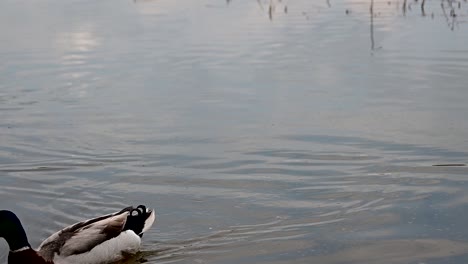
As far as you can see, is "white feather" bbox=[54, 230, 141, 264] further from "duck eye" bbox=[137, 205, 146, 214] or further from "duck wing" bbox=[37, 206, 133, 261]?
"duck eye" bbox=[137, 205, 146, 214]

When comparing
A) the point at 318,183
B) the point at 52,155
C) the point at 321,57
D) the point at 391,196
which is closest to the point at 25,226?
the point at 52,155

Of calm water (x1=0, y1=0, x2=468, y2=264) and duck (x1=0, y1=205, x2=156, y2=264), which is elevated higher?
duck (x1=0, y1=205, x2=156, y2=264)

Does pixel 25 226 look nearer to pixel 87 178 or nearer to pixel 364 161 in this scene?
pixel 87 178

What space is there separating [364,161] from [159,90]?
13.6 ft

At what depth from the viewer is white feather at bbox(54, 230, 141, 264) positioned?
718 cm

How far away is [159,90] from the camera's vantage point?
41.3 ft

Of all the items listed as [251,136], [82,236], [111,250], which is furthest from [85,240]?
[251,136]

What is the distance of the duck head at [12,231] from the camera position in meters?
6.89

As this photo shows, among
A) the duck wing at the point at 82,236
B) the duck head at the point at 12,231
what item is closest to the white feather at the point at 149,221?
the duck wing at the point at 82,236

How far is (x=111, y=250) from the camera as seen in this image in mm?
7340

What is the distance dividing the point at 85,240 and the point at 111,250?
26 centimetres

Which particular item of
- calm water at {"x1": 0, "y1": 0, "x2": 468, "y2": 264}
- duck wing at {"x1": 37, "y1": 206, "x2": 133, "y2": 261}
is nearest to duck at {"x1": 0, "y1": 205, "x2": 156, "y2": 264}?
duck wing at {"x1": 37, "y1": 206, "x2": 133, "y2": 261}

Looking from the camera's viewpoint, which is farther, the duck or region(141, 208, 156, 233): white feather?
region(141, 208, 156, 233): white feather

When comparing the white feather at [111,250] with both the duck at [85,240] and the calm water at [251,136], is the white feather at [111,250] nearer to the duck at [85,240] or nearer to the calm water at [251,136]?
the duck at [85,240]
